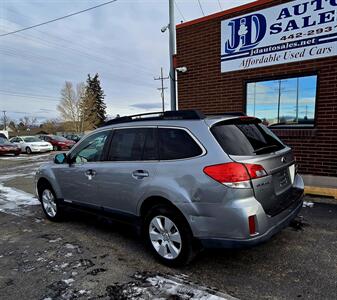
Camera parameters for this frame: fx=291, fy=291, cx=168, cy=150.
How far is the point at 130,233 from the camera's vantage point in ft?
15.0

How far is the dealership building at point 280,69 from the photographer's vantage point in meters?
6.51

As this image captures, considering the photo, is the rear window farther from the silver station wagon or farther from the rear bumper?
the rear bumper

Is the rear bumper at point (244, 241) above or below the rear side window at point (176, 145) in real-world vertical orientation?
below

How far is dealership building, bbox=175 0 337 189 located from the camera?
651 cm

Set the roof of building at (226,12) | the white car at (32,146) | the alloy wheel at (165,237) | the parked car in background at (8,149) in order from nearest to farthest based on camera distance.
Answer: the alloy wheel at (165,237) → the roof of building at (226,12) → the parked car in background at (8,149) → the white car at (32,146)

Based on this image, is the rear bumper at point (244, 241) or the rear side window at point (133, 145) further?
the rear side window at point (133, 145)

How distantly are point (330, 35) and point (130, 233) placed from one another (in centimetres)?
586

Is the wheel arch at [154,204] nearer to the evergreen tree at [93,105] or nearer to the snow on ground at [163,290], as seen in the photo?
the snow on ground at [163,290]

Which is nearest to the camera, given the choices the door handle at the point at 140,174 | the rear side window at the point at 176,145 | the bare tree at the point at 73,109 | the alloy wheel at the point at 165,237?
the rear side window at the point at 176,145

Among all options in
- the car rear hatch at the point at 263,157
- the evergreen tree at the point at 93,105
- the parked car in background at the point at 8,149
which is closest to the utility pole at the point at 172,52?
the car rear hatch at the point at 263,157

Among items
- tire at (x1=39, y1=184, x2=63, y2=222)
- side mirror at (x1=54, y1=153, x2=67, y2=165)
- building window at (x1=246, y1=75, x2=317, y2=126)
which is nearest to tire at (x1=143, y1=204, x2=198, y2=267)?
side mirror at (x1=54, y1=153, x2=67, y2=165)

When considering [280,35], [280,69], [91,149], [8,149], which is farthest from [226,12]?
[8,149]

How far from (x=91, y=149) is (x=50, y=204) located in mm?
1579

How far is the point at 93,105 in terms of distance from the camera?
57.5 m
